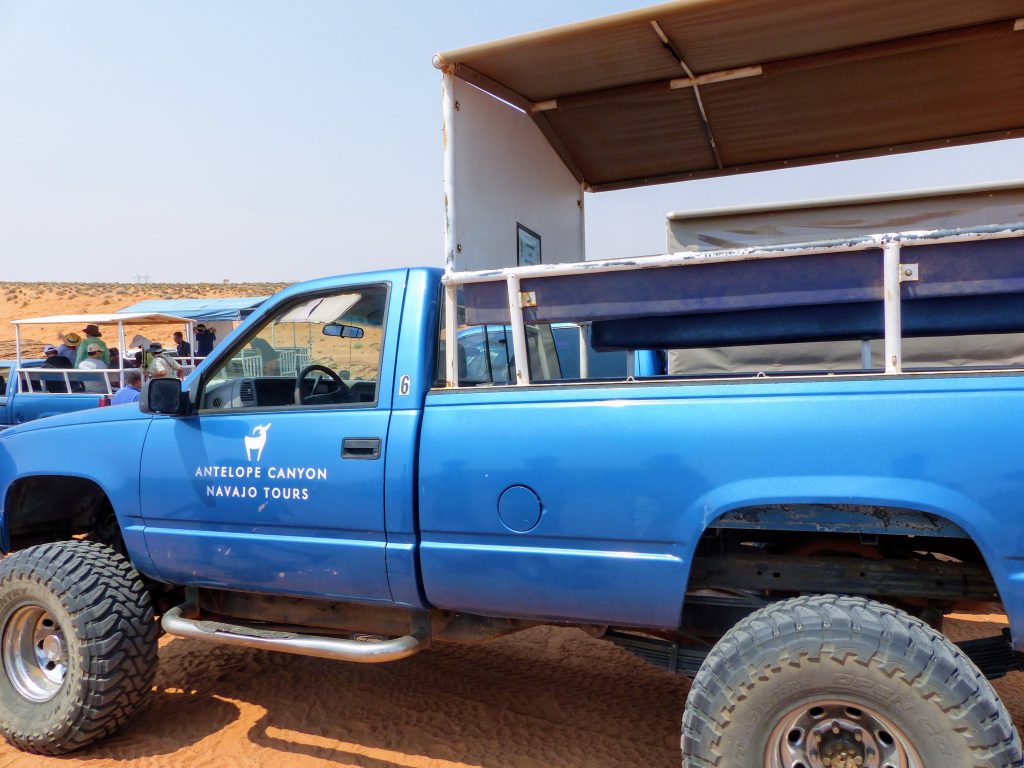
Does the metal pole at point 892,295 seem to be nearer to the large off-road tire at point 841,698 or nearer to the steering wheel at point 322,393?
the large off-road tire at point 841,698

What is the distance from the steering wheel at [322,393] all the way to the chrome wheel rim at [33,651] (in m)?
1.57

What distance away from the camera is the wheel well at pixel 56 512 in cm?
396

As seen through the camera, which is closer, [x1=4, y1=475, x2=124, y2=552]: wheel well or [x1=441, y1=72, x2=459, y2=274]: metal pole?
[x1=441, y1=72, x2=459, y2=274]: metal pole

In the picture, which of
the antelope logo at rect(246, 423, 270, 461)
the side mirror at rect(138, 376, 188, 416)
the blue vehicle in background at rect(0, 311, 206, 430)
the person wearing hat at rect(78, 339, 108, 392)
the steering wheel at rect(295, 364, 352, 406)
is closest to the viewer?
the antelope logo at rect(246, 423, 270, 461)

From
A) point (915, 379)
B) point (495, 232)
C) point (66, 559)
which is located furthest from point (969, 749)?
point (66, 559)

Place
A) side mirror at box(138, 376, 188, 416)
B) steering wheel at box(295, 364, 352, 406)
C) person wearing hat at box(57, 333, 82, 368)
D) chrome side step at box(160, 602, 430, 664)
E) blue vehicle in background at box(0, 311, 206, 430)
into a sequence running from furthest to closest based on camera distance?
person wearing hat at box(57, 333, 82, 368) → blue vehicle in background at box(0, 311, 206, 430) → steering wheel at box(295, 364, 352, 406) → side mirror at box(138, 376, 188, 416) → chrome side step at box(160, 602, 430, 664)

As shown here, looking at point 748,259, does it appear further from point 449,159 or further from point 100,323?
point 100,323

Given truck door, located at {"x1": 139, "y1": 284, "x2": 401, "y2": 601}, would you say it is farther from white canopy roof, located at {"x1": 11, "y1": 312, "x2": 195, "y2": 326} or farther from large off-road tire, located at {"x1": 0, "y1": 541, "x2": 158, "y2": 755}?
white canopy roof, located at {"x1": 11, "y1": 312, "x2": 195, "y2": 326}

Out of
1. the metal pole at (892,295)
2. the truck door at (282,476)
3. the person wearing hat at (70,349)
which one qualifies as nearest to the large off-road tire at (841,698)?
the metal pole at (892,295)

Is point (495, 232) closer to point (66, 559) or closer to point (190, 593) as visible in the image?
point (190, 593)

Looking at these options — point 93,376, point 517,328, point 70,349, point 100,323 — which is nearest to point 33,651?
point 517,328

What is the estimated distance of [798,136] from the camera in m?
5.00

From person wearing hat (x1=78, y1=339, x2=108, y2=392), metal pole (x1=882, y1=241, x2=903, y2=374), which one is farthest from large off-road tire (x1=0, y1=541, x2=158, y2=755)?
person wearing hat (x1=78, y1=339, x2=108, y2=392)

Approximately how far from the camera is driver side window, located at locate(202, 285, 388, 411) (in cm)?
344
